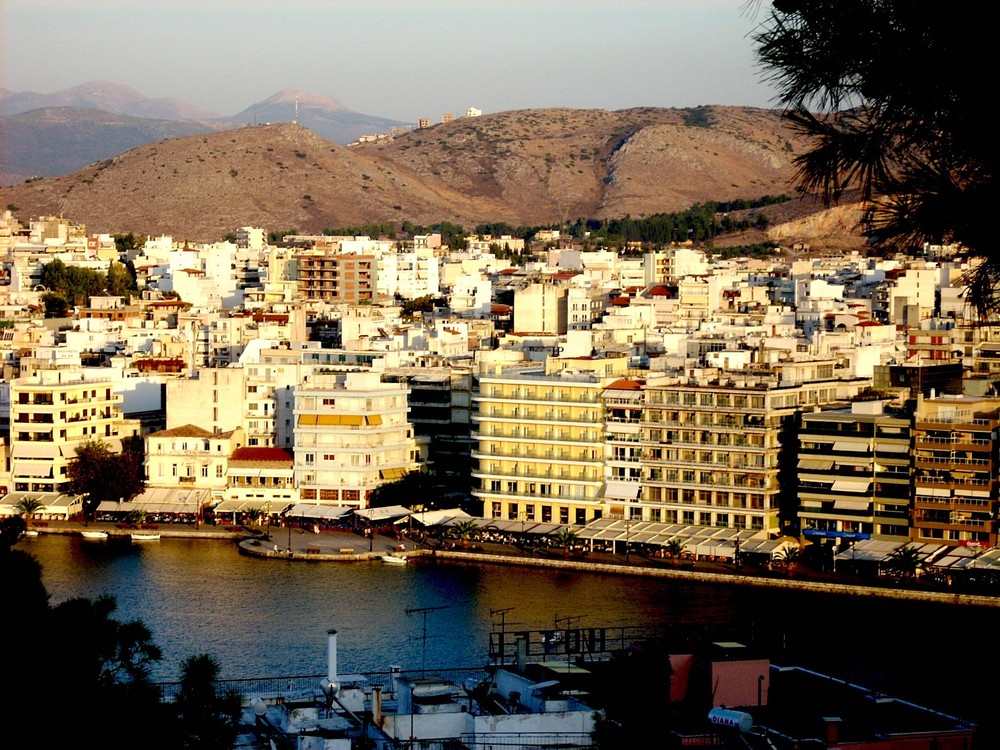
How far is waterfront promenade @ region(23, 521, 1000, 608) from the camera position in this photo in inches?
866

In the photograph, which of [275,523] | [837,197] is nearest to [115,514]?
[275,523]

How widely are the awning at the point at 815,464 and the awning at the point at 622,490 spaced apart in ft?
8.36

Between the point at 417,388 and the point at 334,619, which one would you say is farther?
the point at 417,388

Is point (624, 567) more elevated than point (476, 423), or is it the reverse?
point (476, 423)

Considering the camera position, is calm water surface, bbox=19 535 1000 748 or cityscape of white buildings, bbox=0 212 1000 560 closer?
calm water surface, bbox=19 535 1000 748

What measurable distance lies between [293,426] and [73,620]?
64.0 ft

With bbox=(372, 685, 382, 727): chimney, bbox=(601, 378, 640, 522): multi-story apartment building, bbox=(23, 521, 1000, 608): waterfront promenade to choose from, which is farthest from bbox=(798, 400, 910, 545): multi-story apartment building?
bbox=(372, 685, 382, 727): chimney

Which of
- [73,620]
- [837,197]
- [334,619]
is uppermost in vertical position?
[837,197]

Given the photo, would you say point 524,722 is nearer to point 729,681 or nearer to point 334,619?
point 729,681

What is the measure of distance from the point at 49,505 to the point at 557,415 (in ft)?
24.8

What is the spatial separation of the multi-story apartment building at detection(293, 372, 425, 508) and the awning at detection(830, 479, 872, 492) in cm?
672

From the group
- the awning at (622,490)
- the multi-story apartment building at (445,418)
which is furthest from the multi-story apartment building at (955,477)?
the multi-story apartment building at (445,418)

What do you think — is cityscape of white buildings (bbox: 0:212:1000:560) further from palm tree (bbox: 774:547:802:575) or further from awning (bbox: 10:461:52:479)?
palm tree (bbox: 774:547:802:575)

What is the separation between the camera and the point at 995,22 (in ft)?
13.9
